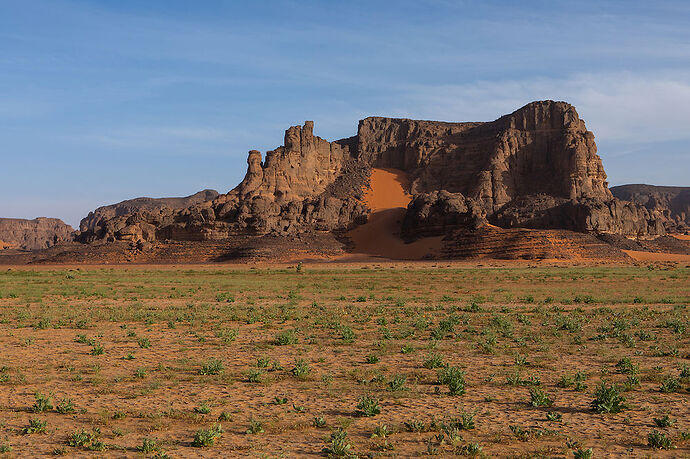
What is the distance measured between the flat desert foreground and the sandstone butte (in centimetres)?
5295

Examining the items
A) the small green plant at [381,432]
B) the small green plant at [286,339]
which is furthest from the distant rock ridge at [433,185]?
the small green plant at [381,432]

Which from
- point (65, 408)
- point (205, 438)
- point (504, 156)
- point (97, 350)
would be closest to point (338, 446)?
point (205, 438)

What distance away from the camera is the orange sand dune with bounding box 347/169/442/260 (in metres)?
81.3

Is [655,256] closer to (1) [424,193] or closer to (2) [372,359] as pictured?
(1) [424,193]

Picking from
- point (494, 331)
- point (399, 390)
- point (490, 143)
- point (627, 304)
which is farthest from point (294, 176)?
point (399, 390)

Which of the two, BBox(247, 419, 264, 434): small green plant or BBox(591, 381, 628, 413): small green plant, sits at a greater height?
BBox(591, 381, 628, 413): small green plant

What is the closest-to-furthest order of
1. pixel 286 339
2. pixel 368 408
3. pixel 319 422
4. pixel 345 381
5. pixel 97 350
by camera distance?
1. pixel 319 422
2. pixel 368 408
3. pixel 345 381
4. pixel 97 350
5. pixel 286 339

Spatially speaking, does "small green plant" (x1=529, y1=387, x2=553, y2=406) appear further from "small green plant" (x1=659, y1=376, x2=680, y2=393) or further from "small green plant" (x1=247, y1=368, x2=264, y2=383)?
"small green plant" (x1=247, y1=368, x2=264, y2=383)

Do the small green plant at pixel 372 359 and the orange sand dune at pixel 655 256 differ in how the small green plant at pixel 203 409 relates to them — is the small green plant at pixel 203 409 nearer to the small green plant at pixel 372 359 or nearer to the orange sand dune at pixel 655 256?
the small green plant at pixel 372 359

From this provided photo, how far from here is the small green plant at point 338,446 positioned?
26.3 ft

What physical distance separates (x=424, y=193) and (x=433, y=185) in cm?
1815

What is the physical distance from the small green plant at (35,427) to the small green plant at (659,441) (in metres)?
9.03

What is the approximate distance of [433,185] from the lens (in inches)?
4407

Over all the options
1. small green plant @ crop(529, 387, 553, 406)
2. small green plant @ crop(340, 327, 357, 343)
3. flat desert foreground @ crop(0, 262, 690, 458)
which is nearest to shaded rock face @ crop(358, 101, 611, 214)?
flat desert foreground @ crop(0, 262, 690, 458)
